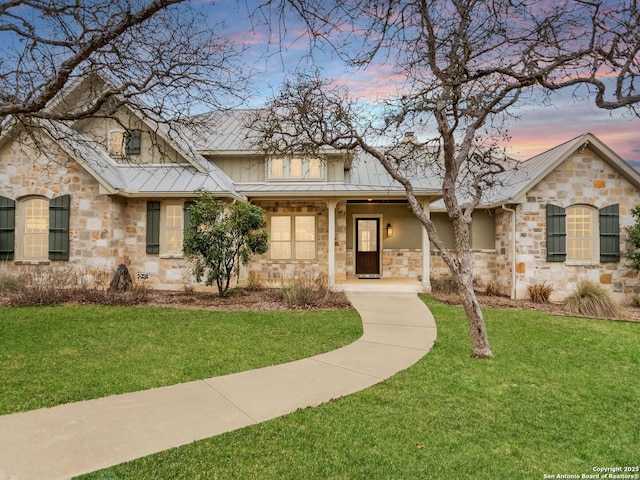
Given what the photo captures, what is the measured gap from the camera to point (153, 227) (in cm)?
1258

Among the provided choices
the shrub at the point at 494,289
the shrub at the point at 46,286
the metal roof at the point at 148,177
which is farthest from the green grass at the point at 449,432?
the metal roof at the point at 148,177

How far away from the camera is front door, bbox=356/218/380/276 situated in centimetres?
1595

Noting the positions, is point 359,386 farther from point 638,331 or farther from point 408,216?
point 408,216

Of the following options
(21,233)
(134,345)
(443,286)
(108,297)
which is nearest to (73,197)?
(21,233)

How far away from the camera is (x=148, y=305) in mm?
9812

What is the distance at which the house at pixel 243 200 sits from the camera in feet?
38.8

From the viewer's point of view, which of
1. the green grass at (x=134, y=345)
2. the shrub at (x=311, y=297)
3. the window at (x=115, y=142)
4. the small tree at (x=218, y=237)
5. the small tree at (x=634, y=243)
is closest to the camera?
the green grass at (x=134, y=345)

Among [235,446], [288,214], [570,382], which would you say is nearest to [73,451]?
[235,446]

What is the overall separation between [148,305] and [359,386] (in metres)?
6.98

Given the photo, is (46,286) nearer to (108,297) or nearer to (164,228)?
(108,297)

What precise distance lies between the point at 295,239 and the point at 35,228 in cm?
815

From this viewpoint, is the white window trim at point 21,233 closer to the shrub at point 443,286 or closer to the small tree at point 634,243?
the shrub at point 443,286

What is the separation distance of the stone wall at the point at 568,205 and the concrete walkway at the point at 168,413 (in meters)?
8.26

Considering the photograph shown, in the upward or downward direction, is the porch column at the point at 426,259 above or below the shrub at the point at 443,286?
above
